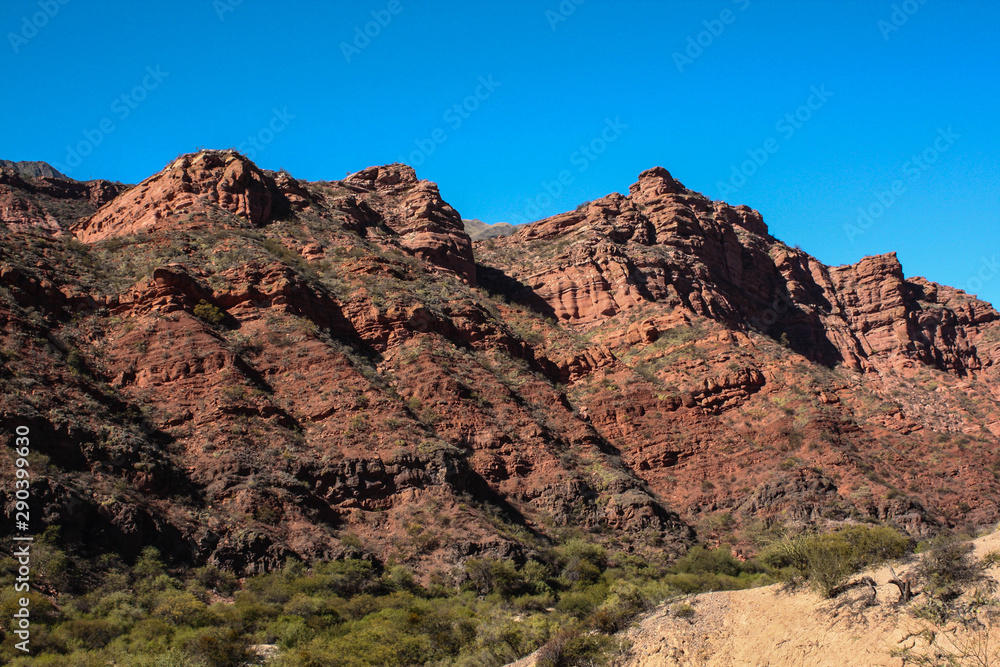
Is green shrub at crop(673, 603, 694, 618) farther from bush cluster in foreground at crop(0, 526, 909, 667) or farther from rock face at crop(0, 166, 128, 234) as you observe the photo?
rock face at crop(0, 166, 128, 234)

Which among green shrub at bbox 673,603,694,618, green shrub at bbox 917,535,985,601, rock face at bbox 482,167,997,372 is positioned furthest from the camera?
rock face at bbox 482,167,997,372

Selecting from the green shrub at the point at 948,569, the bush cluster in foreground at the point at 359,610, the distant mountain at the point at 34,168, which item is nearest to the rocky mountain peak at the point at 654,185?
the bush cluster in foreground at the point at 359,610

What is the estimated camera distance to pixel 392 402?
31.8m

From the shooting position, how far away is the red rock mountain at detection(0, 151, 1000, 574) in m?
25.2

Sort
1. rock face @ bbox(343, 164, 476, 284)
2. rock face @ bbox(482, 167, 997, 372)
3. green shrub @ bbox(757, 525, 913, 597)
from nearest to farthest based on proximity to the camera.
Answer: green shrub @ bbox(757, 525, 913, 597)
rock face @ bbox(343, 164, 476, 284)
rock face @ bbox(482, 167, 997, 372)

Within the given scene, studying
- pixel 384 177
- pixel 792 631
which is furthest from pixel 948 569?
pixel 384 177

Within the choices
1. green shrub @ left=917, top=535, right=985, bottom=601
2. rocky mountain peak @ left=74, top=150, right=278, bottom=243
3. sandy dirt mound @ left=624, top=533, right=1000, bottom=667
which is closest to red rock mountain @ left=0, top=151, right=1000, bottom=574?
rocky mountain peak @ left=74, top=150, right=278, bottom=243

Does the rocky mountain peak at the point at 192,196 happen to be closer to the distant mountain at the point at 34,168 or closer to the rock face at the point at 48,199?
the rock face at the point at 48,199

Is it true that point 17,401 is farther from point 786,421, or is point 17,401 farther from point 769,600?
point 786,421

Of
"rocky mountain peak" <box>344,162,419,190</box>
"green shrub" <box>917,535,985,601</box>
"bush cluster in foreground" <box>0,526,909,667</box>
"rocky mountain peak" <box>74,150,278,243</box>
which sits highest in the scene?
"rocky mountain peak" <box>344,162,419,190</box>

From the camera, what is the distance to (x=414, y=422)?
31.2 meters

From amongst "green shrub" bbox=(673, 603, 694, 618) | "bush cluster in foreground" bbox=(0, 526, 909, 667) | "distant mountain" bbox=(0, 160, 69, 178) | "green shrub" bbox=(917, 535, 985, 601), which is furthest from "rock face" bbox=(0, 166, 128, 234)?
"green shrub" bbox=(917, 535, 985, 601)

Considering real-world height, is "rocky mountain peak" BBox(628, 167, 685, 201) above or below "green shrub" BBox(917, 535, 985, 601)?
above

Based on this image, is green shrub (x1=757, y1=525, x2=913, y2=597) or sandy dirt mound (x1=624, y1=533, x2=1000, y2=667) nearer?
sandy dirt mound (x1=624, y1=533, x2=1000, y2=667)
